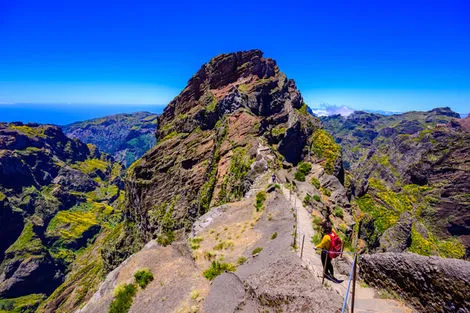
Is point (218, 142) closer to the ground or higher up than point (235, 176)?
higher up

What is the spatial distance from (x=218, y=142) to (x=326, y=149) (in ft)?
93.9

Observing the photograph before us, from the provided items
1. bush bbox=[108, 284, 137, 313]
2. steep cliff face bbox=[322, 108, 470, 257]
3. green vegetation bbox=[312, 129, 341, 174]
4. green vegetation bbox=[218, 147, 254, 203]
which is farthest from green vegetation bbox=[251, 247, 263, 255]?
green vegetation bbox=[312, 129, 341, 174]

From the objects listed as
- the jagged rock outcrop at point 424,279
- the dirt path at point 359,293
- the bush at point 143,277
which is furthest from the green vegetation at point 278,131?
the jagged rock outcrop at point 424,279

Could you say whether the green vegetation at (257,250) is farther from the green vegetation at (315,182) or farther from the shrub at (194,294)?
the green vegetation at (315,182)

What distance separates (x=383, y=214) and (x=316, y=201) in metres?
39.6

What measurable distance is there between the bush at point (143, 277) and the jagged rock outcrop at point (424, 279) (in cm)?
1528

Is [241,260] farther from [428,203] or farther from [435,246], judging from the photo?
[428,203]

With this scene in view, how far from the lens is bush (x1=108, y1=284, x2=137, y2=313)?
19.6 metres

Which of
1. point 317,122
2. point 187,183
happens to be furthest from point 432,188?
point 187,183

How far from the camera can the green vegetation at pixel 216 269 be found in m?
21.2

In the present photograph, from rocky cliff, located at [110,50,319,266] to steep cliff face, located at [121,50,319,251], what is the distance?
27cm

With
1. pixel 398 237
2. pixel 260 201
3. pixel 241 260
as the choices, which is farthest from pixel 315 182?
pixel 241 260

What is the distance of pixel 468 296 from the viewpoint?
10.1m

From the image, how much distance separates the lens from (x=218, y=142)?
262 ft
